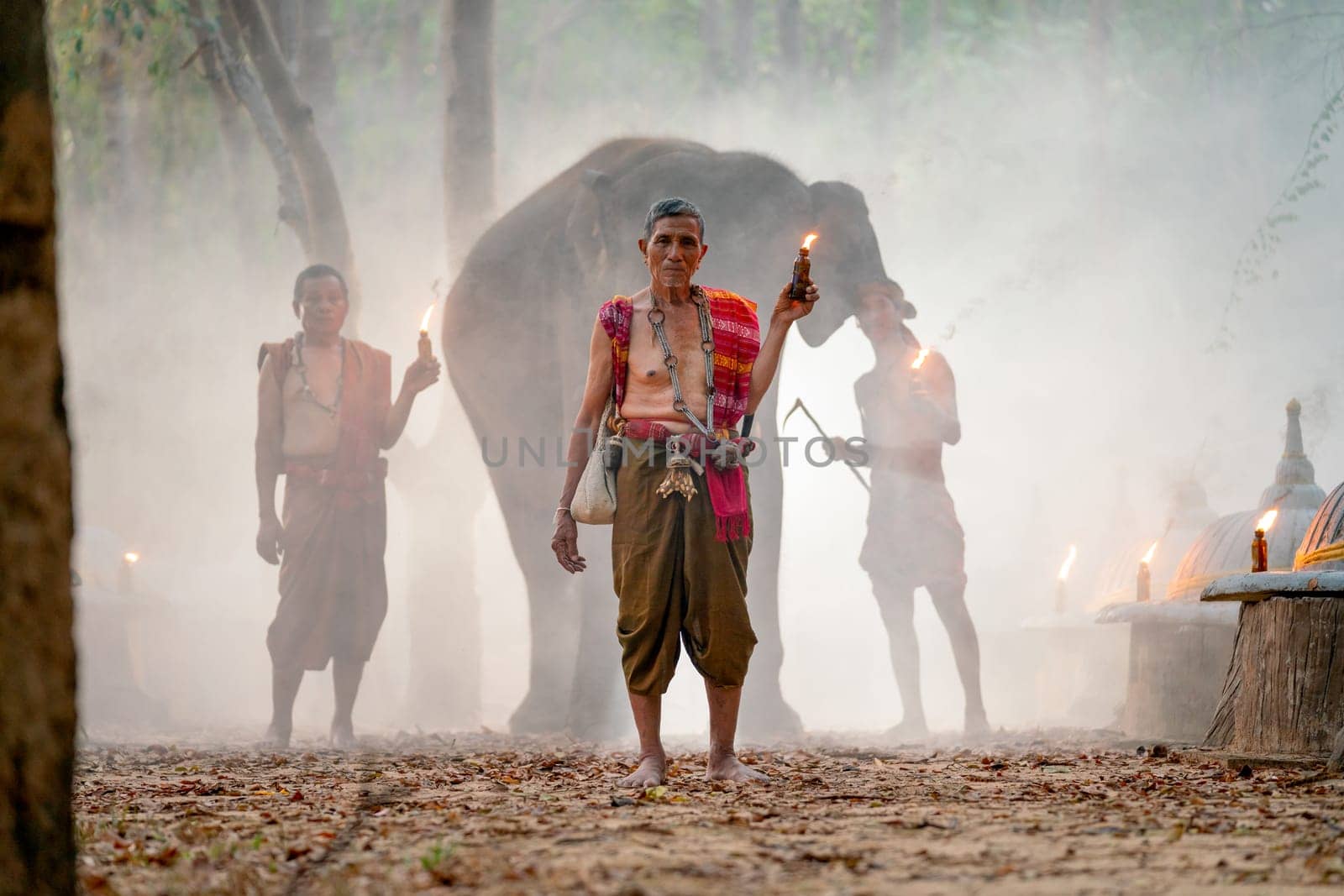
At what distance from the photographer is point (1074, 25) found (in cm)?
1566

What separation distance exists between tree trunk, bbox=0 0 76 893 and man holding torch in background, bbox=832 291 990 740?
6.25 m

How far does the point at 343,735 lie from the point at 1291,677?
447 cm

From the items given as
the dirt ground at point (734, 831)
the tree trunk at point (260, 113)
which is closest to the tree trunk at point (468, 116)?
the tree trunk at point (260, 113)

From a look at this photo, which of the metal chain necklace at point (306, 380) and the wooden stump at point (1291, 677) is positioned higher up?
the metal chain necklace at point (306, 380)

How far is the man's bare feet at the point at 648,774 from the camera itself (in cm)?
387

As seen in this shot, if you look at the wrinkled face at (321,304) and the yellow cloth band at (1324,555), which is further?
the wrinkled face at (321,304)

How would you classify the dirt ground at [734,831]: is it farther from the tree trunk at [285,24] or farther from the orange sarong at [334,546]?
the tree trunk at [285,24]

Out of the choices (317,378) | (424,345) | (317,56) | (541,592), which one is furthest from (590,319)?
(317,56)

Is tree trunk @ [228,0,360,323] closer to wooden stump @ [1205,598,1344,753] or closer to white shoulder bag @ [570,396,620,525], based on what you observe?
white shoulder bag @ [570,396,620,525]

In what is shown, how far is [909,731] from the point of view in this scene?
320 inches

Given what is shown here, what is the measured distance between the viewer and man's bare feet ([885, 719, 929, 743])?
803 cm

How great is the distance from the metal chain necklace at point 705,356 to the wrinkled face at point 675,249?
0.06 m

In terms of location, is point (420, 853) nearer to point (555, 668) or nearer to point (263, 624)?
point (555, 668)

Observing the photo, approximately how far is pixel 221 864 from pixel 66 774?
2.03ft
